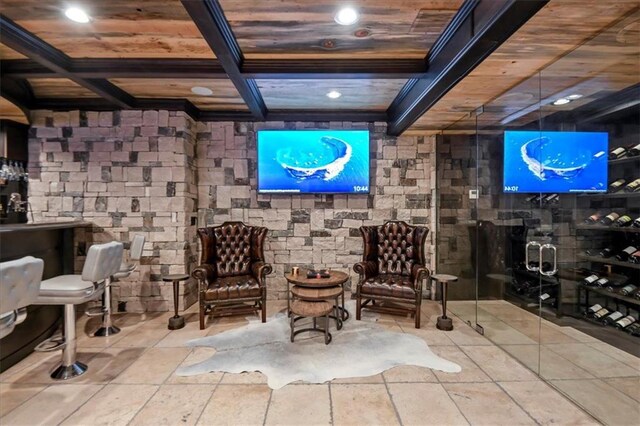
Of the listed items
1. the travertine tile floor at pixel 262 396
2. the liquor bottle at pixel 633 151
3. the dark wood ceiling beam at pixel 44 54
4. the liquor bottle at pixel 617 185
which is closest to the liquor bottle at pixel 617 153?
the liquor bottle at pixel 633 151

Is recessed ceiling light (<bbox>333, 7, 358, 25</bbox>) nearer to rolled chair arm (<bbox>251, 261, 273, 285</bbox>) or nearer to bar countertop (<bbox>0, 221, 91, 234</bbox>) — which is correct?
rolled chair arm (<bbox>251, 261, 273, 285</bbox>)

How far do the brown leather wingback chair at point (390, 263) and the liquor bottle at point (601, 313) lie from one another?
66.6 inches

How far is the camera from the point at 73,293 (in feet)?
7.77

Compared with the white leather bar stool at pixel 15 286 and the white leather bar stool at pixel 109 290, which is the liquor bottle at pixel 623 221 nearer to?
the white leather bar stool at pixel 15 286

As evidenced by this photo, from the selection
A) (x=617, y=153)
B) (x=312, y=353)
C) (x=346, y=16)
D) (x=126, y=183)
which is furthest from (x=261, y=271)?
(x=617, y=153)

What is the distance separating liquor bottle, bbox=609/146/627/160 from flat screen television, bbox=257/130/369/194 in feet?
8.40

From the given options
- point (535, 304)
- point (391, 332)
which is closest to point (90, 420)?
point (391, 332)

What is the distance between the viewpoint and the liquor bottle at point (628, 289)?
2743 mm

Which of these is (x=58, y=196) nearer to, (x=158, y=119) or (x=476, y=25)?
(x=158, y=119)

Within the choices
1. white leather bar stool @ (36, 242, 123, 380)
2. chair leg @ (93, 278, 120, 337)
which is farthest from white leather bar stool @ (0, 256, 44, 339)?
chair leg @ (93, 278, 120, 337)

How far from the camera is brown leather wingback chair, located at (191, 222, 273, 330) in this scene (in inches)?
134

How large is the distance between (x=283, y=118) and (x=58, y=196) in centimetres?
308

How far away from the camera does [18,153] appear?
3777mm

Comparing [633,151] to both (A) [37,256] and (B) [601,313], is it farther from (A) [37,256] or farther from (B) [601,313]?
(A) [37,256]
